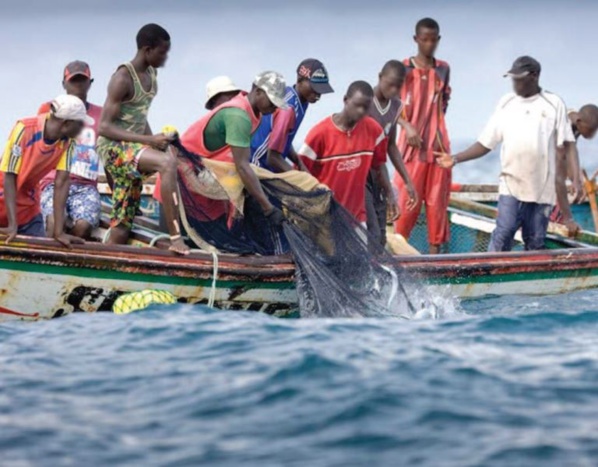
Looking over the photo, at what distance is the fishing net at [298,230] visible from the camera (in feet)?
30.8

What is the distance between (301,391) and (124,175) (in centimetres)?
346

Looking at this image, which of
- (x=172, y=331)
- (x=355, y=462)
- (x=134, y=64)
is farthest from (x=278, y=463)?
(x=134, y=64)

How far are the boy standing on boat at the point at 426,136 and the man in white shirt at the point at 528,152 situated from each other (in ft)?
3.03

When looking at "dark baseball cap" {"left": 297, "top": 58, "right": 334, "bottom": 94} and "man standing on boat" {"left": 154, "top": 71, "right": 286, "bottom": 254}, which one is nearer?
"man standing on boat" {"left": 154, "top": 71, "right": 286, "bottom": 254}

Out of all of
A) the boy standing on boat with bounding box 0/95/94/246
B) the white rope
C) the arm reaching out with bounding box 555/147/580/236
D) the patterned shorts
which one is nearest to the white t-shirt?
the arm reaching out with bounding box 555/147/580/236

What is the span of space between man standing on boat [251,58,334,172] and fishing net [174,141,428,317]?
347 mm

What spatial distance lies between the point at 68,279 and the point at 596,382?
3.99 meters

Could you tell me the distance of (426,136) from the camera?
40.0ft

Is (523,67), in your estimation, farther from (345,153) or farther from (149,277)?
(149,277)

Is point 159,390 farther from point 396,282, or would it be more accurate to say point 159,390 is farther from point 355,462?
point 396,282

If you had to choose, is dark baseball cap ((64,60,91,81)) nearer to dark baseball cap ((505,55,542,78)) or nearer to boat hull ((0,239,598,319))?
boat hull ((0,239,598,319))

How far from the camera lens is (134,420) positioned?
5977mm

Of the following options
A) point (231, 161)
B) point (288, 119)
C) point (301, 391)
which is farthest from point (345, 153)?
point (301, 391)

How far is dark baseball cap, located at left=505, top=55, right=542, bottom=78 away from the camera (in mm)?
10828
